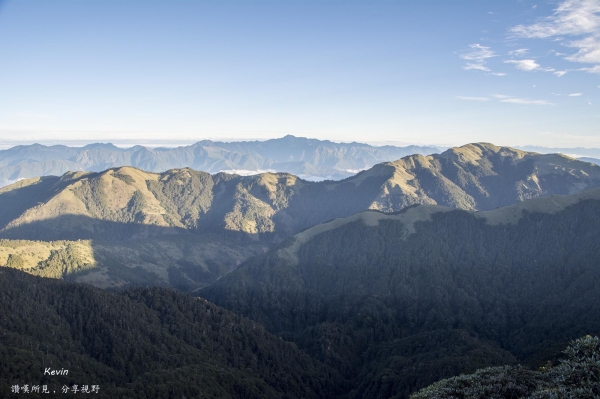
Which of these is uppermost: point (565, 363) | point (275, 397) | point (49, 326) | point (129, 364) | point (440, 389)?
point (565, 363)

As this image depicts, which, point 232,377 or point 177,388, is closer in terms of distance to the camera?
point 177,388

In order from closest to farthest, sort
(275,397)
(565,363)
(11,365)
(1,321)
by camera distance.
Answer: (565,363) < (11,365) < (1,321) < (275,397)

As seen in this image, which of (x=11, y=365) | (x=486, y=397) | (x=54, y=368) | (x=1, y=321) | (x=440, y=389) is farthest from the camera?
(x=1, y=321)

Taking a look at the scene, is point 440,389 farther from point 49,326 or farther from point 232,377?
point 49,326

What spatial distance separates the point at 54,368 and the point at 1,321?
49.7 m

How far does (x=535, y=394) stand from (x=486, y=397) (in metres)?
16.8

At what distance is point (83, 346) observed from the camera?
198000mm

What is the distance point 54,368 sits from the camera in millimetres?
157000

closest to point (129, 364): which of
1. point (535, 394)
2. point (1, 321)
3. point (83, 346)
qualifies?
point (83, 346)

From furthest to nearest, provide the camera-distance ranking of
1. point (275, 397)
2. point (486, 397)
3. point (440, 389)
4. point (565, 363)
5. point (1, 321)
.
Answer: point (275, 397)
point (1, 321)
point (440, 389)
point (486, 397)
point (565, 363)

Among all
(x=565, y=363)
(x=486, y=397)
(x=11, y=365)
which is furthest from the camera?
(x=11, y=365)

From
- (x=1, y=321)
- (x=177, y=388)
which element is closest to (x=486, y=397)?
(x=177, y=388)

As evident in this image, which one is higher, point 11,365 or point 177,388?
point 11,365

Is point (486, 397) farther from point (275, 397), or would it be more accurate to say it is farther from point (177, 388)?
point (275, 397)
